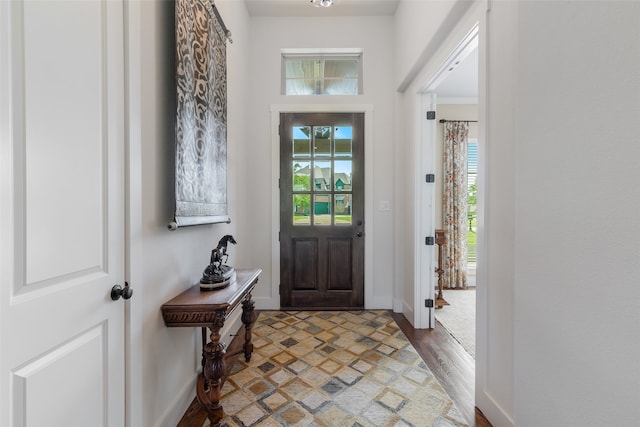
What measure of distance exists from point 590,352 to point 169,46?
2024 millimetres

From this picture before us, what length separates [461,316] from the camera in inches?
122

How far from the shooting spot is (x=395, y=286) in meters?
3.20

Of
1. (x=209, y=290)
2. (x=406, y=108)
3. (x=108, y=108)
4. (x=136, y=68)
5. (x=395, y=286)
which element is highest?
(x=406, y=108)

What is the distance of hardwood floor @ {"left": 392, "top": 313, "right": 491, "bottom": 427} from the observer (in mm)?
1664

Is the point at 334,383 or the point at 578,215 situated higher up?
the point at 578,215

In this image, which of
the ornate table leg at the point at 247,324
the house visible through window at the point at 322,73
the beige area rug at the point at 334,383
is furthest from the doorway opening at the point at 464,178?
the ornate table leg at the point at 247,324

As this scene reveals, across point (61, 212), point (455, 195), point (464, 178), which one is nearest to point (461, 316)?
point (455, 195)

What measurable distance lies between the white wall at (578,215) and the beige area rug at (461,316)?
5.87ft

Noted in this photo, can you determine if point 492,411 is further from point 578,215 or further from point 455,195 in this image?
point 455,195

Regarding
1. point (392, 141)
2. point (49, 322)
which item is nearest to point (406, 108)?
point (392, 141)

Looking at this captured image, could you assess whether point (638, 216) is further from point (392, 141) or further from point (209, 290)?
point (392, 141)

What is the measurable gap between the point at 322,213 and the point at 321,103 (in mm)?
1273

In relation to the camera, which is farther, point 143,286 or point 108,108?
point 143,286

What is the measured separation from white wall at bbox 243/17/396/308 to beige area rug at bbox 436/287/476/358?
2.15 feet
